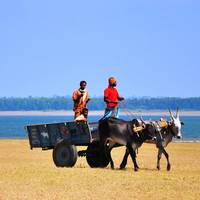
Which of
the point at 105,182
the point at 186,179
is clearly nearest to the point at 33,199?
the point at 105,182

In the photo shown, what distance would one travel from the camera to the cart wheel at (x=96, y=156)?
27.1m

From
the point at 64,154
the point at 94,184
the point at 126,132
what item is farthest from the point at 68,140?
the point at 94,184

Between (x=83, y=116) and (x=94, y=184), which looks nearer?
(x=94, y=184)

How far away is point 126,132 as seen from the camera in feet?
84.5

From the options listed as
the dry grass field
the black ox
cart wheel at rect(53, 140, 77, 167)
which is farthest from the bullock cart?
the dry grass field

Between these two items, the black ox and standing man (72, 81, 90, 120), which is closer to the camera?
the black ox

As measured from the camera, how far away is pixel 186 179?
23031 millimetres

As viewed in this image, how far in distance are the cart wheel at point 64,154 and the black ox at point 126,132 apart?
42.5 inches

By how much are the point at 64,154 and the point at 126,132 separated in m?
2.16

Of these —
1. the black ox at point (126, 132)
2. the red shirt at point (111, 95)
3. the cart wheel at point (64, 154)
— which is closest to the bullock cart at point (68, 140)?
the cart wheel at point (64, 154)

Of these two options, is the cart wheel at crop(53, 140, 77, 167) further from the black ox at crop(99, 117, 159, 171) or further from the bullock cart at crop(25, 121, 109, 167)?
the black ox at crop(99, 117, 159, 171)

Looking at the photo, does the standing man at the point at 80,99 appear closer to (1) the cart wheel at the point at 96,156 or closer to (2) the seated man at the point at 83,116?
(2) the seated man at the point at 83,116

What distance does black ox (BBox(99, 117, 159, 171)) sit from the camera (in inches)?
1014

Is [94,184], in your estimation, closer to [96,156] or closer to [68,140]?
[68,140]
